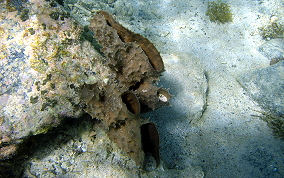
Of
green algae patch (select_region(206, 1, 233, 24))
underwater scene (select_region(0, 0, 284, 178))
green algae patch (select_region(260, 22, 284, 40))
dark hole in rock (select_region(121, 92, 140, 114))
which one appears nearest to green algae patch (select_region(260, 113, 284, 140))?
underwater scene (select_region(0, 0, 284, 178))

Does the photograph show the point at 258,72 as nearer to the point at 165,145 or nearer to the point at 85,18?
the point at 165,145

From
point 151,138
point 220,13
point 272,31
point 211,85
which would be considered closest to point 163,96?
point 151,138

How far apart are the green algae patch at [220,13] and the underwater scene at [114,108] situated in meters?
2.49

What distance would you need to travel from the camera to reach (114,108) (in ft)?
5.82

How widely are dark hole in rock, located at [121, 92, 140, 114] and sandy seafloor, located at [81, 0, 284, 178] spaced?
3.97 feet

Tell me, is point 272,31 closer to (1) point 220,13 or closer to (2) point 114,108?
(1) point 220,13

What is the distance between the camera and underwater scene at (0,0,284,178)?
1.82 metres

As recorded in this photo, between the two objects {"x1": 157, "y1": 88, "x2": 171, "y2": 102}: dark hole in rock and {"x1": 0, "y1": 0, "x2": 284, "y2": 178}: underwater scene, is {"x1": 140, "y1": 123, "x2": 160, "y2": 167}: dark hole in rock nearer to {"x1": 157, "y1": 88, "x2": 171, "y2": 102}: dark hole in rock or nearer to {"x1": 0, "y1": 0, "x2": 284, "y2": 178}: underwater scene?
{"x1": 0, "y1": 0, "x2": 284, "y2": 178}: underwater scene

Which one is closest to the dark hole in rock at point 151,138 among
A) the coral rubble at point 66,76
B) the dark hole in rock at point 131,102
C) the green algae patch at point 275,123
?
the coral rubble at point 66,76

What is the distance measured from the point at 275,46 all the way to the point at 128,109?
18.1ft

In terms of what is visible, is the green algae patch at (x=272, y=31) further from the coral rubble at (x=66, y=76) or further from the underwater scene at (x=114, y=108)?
the coral rubble at (x=66, y=76)

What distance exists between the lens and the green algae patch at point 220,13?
570 cm

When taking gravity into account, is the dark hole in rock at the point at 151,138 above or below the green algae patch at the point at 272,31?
below

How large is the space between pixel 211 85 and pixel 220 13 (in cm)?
320
